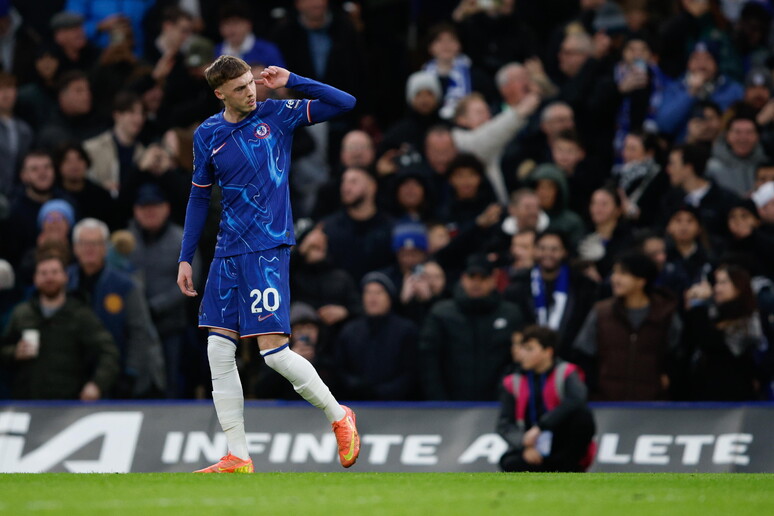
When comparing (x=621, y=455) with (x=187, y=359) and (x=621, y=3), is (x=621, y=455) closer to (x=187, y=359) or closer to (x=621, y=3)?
(x=187, y=359)

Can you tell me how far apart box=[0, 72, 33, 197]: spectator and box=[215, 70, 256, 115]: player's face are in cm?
766

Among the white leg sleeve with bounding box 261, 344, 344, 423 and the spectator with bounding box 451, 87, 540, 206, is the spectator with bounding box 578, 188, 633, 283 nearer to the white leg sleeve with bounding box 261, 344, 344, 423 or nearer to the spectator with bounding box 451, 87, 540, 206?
the spectator with bounding box 451, 87, 540, 206

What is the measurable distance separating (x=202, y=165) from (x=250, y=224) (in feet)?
1.77

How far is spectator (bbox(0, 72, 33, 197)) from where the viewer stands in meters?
17.2

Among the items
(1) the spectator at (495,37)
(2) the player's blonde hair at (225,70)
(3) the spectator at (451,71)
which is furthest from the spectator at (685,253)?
(2) the player's blonde hair at (225,70)

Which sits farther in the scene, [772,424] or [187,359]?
[187,359]

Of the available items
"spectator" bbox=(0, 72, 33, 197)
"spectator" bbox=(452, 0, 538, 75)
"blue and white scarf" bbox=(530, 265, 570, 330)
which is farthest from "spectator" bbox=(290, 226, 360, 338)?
"spectator" bbox=(452, 0, 538, 75)

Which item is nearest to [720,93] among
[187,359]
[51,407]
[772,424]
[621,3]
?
[621,3]

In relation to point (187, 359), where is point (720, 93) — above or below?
above

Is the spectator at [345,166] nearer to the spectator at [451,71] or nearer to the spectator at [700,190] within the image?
the spectator at [451,71]

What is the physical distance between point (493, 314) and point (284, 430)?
7.38 feet

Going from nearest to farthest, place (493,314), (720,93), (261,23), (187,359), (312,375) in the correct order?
(312,375) < (493,314) < (187,359) < (720,93) < (261,23)

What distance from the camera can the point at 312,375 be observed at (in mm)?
10250

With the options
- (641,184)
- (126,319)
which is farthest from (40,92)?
(641,184)
